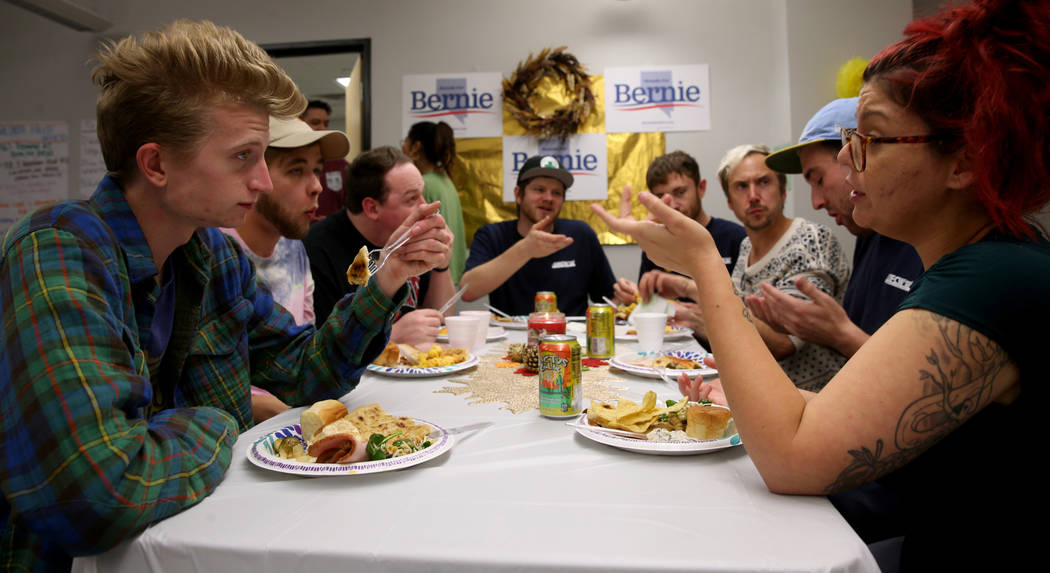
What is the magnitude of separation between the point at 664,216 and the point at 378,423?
0.60 metres

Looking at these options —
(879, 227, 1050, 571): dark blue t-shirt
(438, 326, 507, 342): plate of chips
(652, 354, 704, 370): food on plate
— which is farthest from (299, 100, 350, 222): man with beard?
(879, 227, 1050, 571): dark blue t-shirt

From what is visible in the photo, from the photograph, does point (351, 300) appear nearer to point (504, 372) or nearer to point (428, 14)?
point (504, 372)

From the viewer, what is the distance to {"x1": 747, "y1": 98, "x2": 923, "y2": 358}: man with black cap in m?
1.54

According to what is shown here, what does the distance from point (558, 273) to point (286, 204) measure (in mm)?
1682

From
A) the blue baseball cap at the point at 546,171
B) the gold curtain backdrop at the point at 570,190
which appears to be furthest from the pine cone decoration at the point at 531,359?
the gold curtain backdrop at the point at 570,190

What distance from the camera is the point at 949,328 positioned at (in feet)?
2.39

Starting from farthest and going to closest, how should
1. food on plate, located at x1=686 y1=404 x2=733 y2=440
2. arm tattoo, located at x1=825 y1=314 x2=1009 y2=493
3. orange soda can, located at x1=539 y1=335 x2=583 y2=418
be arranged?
orange soda can, located at x1=539 y1=335 x2=583 y2=418 → food on plate, located at x1=686 y1=404 x2=733 y2=440 → arm tattoo, located at x1=825 y1=314 x2=1009 y2=493

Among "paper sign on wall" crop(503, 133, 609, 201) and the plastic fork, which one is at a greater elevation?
"paper sign on wall" crop(503, 133, 609, 201)

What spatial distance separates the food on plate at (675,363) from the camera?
5.06 feet

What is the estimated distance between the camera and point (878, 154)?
87 cm

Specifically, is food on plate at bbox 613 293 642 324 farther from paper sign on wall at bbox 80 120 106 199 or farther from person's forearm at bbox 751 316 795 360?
paper sign on wall at bbox 80 120 106 199

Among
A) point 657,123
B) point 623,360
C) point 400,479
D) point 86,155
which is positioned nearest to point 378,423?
point 400,479

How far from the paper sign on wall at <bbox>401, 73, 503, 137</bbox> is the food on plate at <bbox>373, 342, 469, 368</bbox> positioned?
2929 mm

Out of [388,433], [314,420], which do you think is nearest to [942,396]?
[388,433]
